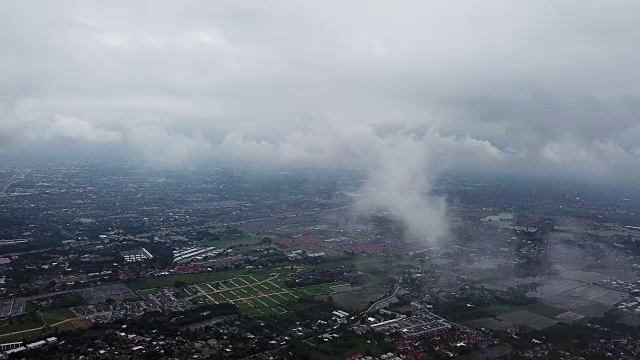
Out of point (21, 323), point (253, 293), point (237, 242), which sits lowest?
point (21, 323)

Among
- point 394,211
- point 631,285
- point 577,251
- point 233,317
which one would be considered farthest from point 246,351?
point 394,211

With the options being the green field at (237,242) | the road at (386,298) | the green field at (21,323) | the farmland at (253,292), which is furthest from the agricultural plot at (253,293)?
the green field at (237,242)

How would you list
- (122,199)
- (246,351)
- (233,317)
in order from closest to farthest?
1. (246,351)
2. (233,317)
3. (122,199)

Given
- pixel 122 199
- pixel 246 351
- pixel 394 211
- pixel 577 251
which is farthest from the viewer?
pixel 122 199

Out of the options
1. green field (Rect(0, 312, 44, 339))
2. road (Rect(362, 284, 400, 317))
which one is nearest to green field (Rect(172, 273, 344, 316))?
road (Rect(362, 284, 400, 317))

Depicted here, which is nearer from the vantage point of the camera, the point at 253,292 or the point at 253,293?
the point at 253,293

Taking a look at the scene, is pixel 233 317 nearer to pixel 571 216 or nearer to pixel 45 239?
pixel 45 239

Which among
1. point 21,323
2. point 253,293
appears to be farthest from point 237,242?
point 21,323

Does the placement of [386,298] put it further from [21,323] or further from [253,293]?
[21,323]

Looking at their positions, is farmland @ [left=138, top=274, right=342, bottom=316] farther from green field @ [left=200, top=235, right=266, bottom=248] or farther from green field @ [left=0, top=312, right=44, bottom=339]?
green field @ [left=200, top=235, right=266, bottom=248]
